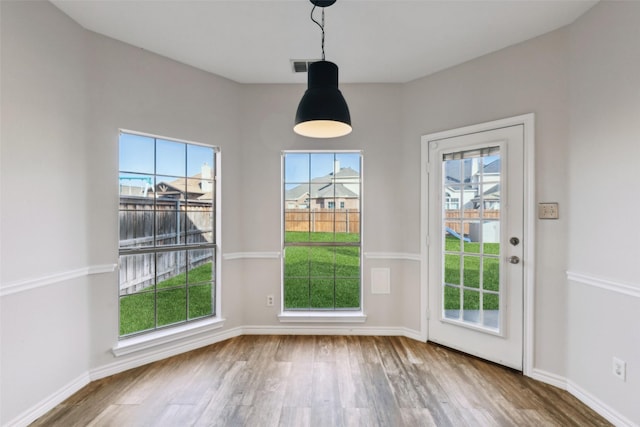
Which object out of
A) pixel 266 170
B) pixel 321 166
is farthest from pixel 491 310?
pixel 266 170

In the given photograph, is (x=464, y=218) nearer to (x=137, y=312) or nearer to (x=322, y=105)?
(x=322, y=105)

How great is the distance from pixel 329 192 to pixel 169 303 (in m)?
2.02

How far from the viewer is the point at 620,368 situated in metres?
1.87

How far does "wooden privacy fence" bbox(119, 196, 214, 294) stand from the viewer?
2609 millimetres

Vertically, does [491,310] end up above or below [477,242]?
below

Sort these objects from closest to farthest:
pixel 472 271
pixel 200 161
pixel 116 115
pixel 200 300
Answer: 1. pixel 116 115
2. pixel 472 271
3. pixel 200 161
4. pixel 200 300

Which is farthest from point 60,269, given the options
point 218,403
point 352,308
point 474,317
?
point 474,317

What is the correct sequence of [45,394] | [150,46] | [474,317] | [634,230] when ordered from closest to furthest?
[634,230] → [45,394] → [150,46] → [474,317]

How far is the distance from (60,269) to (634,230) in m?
3.80

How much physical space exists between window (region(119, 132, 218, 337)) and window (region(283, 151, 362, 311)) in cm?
81

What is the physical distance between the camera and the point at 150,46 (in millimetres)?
2576

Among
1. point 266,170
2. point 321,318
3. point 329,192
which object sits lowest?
→ point 321,318

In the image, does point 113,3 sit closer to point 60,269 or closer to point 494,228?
point 60,269

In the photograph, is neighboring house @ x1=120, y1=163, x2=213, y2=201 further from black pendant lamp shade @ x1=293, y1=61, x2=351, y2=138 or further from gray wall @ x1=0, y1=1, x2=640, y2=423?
black pendant lamp shade @ x1=293, y1=61, x2=351, y2=138
